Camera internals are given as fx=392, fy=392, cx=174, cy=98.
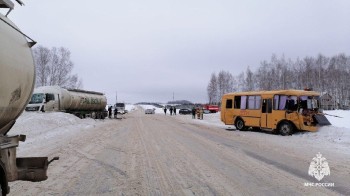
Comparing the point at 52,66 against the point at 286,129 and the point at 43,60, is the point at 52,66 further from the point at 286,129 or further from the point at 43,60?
the point at 286,129

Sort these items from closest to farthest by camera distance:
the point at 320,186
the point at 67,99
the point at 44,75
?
1. the point at 320,186
2. the point at 67,99
3. the point at 44,75

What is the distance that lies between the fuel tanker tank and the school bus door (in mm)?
18453

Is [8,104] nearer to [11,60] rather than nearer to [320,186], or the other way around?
[11,60]

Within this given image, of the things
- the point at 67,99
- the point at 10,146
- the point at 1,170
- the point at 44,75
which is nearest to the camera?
the point at 1,170

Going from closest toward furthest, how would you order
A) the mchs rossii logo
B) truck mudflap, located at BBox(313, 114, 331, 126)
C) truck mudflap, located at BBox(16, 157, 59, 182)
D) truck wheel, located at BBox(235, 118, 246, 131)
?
truck mudflap, located at BBox(16, 157, 59, 182) → the mchs rossii logo → truck mudflap, located at BBox(313, 114, 331, 126) → truck wheel, located at BBox(235, 118, 246, 131)

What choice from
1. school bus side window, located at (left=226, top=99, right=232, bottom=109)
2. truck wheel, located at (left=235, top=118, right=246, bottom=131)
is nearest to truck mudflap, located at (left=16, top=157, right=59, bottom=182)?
truck wheel, located at (left=235, top=118, right=246, bottom=131)

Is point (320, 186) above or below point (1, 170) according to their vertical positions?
below

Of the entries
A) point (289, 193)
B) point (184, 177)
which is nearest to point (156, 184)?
point (184, 177)

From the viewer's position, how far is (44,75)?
66.7m

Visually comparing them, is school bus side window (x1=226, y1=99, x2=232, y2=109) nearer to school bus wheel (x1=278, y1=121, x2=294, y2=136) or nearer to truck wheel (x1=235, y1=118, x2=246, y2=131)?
truck wheel (x1=235, y1=118, x2=246, y2=131)

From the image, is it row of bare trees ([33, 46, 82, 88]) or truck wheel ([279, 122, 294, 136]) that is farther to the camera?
row of bare trees ([33, 46, 82, 88])

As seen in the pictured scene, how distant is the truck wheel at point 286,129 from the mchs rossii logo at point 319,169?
29.8 feet

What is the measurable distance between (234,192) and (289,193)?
98 cm

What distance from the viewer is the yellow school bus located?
21.4 m
